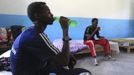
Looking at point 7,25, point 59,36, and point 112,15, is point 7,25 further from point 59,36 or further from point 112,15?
point 112,15

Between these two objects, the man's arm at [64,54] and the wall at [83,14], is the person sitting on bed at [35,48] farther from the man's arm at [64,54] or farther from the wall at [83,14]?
the wall at [83,14]

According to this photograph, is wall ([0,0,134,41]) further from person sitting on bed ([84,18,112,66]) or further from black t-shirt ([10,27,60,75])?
black t-shirt ([10,27,60,75])

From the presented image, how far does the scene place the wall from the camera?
540cm

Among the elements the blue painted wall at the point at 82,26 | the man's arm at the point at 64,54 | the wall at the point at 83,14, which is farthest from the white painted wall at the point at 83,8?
the man's arm at the point at 64,54

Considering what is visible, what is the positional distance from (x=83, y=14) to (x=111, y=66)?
215 cm

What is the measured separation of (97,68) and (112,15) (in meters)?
2.75

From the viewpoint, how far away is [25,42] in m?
1.58

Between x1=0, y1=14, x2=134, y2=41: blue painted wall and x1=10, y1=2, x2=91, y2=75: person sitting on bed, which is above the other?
x1=10, y1=2, x2=91, y2=75: person sitting on bed

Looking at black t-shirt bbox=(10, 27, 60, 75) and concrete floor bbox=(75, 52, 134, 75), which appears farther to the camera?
concrete floor bbox=(75, 52, 134, 75)

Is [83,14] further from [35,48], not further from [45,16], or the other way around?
[35,48]

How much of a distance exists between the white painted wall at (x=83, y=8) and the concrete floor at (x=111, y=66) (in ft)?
4.69

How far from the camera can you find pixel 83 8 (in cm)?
618

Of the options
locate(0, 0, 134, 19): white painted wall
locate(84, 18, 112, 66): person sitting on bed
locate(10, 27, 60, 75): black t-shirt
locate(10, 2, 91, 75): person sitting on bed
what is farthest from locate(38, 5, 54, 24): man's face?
locate(0, 0, 134, 19): white painted wall

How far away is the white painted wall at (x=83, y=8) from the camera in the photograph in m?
5.38
